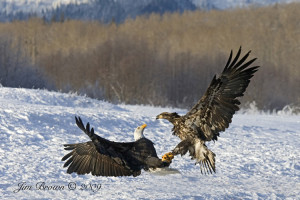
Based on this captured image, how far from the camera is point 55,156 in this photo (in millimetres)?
8742

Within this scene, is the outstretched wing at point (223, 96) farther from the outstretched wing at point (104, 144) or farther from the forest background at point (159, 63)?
the forest background at point (159, 63)

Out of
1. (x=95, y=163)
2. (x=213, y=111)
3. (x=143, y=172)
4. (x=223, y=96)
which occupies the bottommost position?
(x=143, y=172)

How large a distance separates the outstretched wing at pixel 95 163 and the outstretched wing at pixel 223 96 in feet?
3.77

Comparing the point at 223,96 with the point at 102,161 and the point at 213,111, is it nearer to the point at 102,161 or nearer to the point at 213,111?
the point at 213,111

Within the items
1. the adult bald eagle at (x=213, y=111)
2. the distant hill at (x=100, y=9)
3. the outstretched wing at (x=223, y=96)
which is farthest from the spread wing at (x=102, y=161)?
the distant hill at (x=100, y=9)

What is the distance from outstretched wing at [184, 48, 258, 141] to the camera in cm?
552

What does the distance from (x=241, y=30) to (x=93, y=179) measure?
42503 mm

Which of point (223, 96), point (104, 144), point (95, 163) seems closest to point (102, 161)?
point (95, 163)

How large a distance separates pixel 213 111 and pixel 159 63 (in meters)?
31.7

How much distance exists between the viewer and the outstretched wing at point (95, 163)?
17.7 ft

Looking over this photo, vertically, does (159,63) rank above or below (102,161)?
above

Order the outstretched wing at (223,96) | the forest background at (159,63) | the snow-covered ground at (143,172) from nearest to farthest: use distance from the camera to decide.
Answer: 1. the outstretched wing at (223,96)
2. the snow-covered ground at (143,172)
3. the forest background at (159,63)

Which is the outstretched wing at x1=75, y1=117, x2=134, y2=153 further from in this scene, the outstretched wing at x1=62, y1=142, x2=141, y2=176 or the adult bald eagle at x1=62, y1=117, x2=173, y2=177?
the outstretched wing at x1=62, y1=142, x2=141, y2=176

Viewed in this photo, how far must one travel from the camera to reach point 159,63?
37.2 m
